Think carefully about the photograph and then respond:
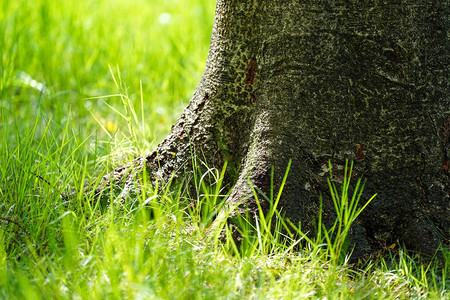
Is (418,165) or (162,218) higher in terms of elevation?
(418,165)

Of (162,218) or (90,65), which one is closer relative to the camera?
(162,218)

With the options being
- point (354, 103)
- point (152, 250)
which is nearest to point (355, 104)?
point (354, 103)

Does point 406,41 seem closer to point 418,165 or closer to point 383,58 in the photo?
point 383,58

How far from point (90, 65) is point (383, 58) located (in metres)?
2.68

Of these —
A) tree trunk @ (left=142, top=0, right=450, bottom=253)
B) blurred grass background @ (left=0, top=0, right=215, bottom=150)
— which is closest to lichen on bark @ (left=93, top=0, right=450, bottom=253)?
tree trunk @ (left=142, top=0, right=450, bottom=253)

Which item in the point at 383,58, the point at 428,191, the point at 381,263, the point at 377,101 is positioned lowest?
the point at 381,263

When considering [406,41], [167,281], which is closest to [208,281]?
[167,281]

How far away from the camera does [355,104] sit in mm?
2029

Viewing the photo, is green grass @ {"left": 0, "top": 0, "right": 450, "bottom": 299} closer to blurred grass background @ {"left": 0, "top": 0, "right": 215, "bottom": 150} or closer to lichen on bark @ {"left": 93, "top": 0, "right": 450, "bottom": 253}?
lichen on bark @ {"left": 93, "top": 0, "right": 450, "bottom": 253}

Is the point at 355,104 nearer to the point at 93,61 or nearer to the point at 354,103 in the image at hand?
the point at 354,103

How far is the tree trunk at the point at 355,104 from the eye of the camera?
1978mm

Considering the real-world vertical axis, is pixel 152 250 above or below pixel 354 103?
below

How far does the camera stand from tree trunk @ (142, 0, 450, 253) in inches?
77.9

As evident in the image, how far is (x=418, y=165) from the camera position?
80.8 inches
